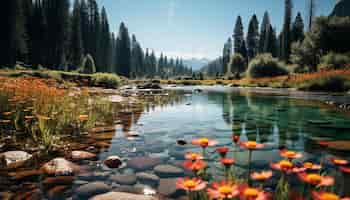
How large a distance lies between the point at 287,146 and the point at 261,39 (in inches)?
2181

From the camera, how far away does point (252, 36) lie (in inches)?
2120

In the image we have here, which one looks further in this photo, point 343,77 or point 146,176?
point 343,77

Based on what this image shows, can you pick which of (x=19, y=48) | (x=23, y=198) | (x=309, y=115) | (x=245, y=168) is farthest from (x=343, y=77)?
(x=19, y=48)

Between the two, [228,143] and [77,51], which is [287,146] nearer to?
[228,143]

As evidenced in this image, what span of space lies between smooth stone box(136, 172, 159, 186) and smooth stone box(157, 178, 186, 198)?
67mm

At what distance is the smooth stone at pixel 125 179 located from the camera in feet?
8.05

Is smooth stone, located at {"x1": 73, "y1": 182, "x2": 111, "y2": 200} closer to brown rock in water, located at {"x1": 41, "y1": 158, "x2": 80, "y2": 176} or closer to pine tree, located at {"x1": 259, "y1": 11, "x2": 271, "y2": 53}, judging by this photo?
brown rock in water, located at {"x1": 41, "y1": 158, "x2": 80, "y2": 176}

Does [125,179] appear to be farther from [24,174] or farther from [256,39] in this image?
[256,39]

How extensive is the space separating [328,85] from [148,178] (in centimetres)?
1649

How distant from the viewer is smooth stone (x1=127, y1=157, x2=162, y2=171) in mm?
2855

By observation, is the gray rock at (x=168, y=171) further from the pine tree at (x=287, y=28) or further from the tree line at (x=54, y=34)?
the pine tree at (x=287, y=28)

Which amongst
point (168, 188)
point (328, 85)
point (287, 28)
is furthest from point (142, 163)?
point (287, 28)

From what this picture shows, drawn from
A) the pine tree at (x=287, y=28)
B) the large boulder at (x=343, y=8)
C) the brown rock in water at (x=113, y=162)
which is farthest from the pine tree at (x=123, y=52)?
the large boulder at (x=343, y=8)

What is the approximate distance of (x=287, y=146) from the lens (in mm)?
3818
